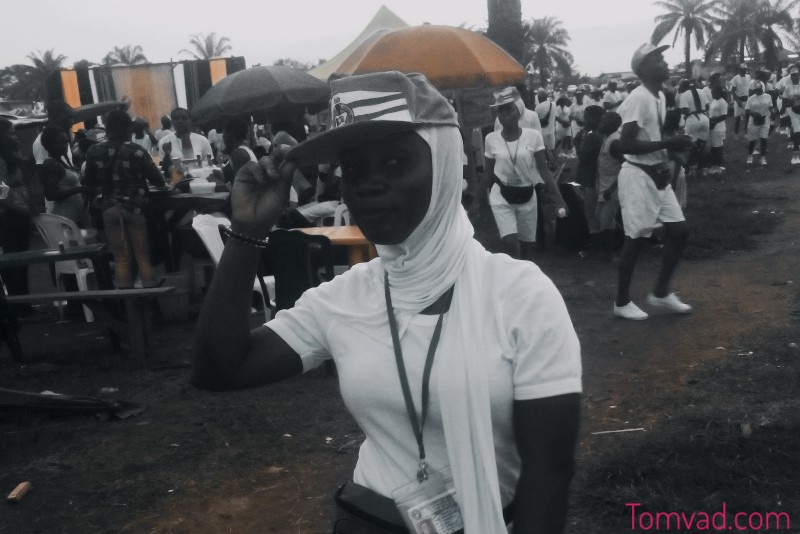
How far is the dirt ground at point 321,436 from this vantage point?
4078 mm

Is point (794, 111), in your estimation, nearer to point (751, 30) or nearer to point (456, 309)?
point (456, 309)

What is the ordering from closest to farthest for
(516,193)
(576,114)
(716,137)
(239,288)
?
(239,288) < (516,193) < (716,137) < (576,114)

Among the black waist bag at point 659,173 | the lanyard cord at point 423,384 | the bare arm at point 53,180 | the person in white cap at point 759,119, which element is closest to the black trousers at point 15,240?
the bare arm at point 53,180

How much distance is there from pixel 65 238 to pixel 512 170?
4.38m

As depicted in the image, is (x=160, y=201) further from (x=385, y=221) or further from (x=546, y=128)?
(x=546, y=128)

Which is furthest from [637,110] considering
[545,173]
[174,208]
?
[174,208]

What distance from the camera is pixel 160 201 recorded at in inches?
328

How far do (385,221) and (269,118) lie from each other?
932 cm

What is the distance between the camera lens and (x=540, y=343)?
167 cm

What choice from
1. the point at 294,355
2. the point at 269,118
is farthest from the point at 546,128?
the point at 294,355

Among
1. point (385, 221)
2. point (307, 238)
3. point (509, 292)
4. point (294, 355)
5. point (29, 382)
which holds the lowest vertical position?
point (29, 382)

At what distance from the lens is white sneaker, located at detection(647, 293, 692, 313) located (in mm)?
6988

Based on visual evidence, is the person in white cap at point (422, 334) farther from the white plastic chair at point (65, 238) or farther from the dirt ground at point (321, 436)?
the white plastic chair at point (65, 238)

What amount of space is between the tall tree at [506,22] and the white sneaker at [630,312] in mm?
10303
